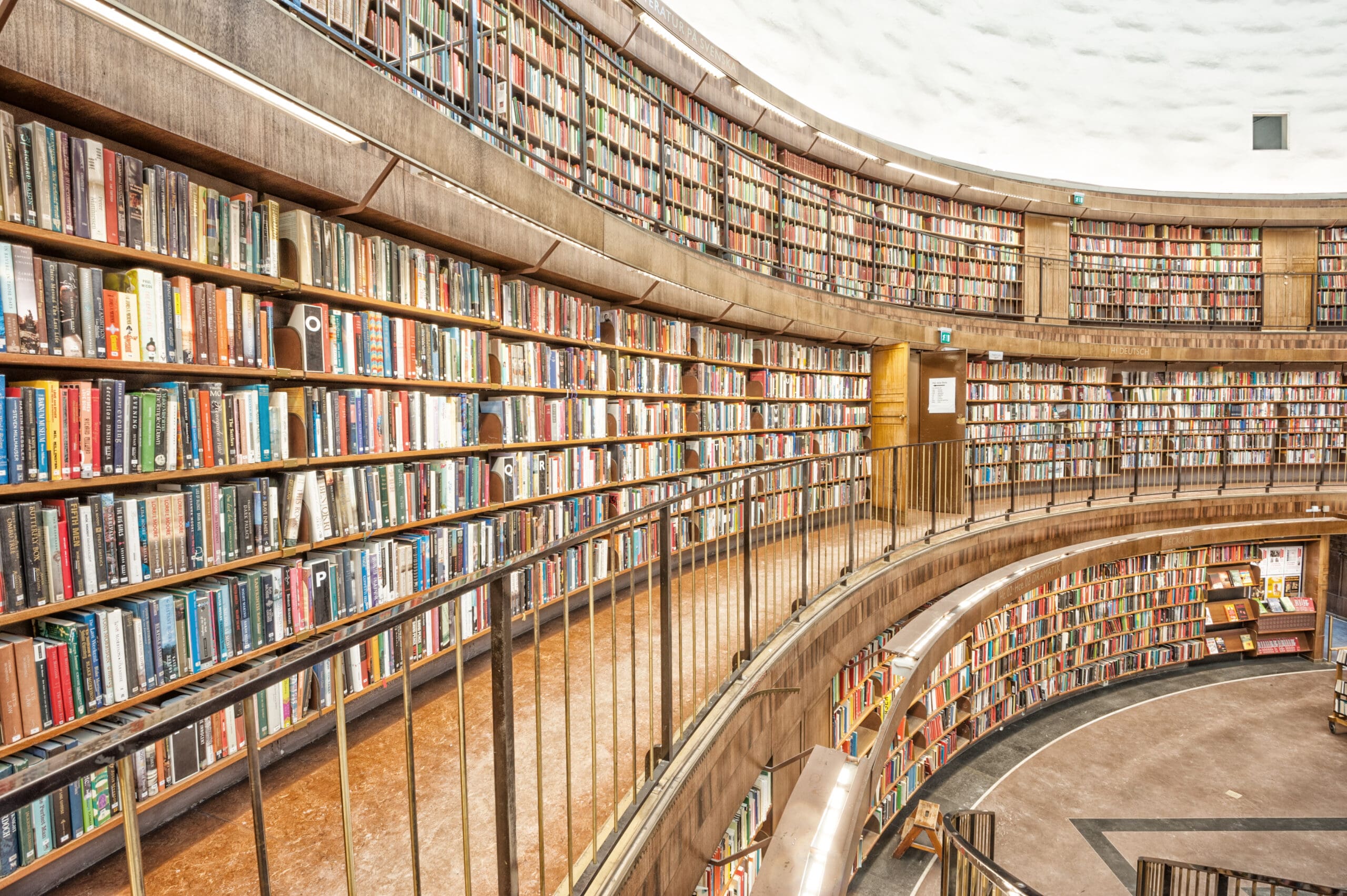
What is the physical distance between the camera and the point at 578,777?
2.11 m

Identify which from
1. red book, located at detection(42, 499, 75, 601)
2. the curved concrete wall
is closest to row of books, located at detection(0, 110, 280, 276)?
red book, located at detection(42, 499, 75, 601)

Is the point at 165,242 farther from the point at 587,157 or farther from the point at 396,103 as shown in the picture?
the point at 587,157

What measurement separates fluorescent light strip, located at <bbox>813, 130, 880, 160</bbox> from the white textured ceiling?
949 mm

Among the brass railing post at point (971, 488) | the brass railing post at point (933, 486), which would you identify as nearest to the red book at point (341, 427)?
the brass railing post at point (933, 486)

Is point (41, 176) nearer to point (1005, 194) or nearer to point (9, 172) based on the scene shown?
point (9, 172)

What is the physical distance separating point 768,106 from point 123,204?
5.34 meters

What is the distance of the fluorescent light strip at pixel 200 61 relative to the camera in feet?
4.69

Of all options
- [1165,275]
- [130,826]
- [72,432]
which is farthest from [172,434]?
[1165,275]

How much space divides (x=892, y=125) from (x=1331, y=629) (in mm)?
8778

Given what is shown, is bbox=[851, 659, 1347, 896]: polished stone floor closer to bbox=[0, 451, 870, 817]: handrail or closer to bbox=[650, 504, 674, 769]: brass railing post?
bbox=[650, 504, 674, 769]: brass railing post

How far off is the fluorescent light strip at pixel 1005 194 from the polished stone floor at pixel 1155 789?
614cm

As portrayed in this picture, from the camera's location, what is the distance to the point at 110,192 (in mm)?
1608

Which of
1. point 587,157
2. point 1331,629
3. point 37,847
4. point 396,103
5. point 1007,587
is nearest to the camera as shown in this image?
point 37,847

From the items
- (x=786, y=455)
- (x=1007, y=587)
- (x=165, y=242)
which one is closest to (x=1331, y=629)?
(x=1007, y=587)
